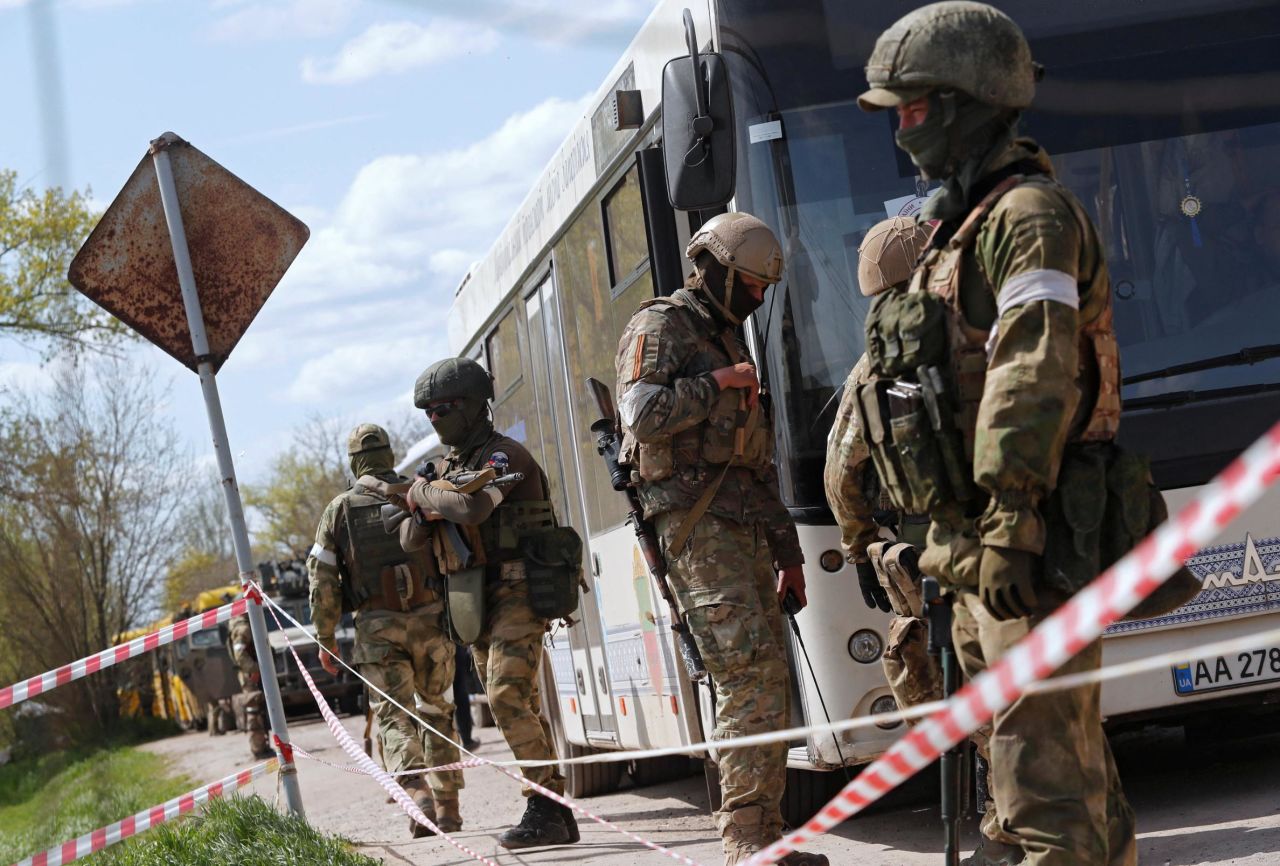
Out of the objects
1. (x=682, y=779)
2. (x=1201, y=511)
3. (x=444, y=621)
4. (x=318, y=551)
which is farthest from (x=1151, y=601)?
(x=682, y=779)

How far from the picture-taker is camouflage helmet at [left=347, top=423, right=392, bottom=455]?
9.14 metres

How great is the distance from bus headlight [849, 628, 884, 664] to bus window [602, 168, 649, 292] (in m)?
1.92

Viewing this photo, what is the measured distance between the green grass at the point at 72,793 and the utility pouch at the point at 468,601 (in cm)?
415

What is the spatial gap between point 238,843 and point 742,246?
3.15 metres

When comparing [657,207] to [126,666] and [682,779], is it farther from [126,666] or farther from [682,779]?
[126,666]

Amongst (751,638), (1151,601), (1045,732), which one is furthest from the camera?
(751,638)

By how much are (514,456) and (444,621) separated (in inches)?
46.4

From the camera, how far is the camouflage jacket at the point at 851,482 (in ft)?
17.5

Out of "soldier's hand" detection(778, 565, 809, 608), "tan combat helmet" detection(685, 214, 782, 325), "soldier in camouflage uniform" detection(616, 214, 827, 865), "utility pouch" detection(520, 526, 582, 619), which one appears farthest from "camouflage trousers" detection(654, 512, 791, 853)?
"utility pouch" detection(520, 526, 582, 619)

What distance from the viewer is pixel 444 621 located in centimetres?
856

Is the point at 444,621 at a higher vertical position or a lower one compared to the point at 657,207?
lower

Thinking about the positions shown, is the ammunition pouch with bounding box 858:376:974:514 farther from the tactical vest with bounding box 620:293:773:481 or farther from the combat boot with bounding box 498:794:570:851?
the combat boot with bounding box 498:794:570:851

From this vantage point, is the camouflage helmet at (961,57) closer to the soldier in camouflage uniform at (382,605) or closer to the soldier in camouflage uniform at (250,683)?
the soldier in camouflage uniform at (382,605)

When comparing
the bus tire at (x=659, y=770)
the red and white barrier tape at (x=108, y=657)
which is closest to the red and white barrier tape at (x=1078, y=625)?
the red and white barrier tape at (x=108, y=657)
